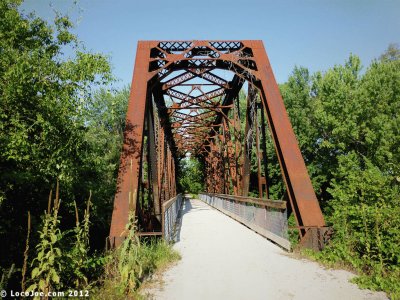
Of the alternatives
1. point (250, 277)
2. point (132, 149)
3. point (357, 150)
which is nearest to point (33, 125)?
point (132, 149)

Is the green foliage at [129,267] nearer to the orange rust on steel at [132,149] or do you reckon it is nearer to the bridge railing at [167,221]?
the orange rust on steel at [132,149]

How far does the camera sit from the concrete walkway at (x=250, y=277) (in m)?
3.61

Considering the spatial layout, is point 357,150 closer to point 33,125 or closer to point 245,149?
point 245,149

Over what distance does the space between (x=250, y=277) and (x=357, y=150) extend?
21267mm

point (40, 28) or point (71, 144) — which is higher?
point (40, 28)

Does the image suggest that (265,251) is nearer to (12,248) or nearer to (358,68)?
(12,248)

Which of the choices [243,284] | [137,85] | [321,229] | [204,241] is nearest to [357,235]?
[321,229]

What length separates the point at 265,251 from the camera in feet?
19.2

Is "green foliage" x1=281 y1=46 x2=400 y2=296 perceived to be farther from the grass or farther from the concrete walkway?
the grass

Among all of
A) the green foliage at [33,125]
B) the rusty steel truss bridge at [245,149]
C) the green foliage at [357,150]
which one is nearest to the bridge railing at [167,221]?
the rusty steel truss bridge at [245,149]

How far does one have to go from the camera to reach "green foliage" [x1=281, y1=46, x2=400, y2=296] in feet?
14.5

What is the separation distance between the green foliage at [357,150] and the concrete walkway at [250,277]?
452 millimetres

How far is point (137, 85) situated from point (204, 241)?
468 cm

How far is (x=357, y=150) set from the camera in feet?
71.5
